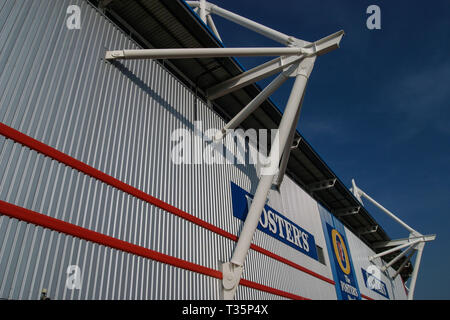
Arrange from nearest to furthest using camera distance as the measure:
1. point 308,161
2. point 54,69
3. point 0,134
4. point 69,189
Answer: point 0,134 < point 69,189 < point 54,69 < point 308,161

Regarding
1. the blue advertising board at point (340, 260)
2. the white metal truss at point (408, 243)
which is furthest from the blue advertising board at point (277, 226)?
the white metal truss at point (408, 243)

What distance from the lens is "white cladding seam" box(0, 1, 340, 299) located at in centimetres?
834

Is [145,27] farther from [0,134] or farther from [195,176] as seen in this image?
[0,134]

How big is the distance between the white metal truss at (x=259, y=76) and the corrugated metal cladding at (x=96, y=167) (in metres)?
0.93

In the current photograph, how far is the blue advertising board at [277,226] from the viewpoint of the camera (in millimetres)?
17469

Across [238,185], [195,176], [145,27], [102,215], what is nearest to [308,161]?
[238,185]

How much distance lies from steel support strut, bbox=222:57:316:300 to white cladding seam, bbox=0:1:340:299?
2.23ft

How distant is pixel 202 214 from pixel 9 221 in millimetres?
7560

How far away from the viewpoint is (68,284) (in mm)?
8508

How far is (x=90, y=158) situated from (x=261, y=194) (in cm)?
751

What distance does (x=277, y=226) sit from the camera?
2006cm

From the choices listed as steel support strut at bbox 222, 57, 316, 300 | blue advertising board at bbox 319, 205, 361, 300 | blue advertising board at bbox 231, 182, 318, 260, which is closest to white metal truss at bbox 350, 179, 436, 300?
blue advertising board at bbox 319, 205, 361, 300

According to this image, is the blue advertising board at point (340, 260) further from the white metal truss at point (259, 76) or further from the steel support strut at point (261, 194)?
the steel support strut at point (261, 194)

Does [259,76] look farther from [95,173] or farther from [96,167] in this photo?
[95,173]
